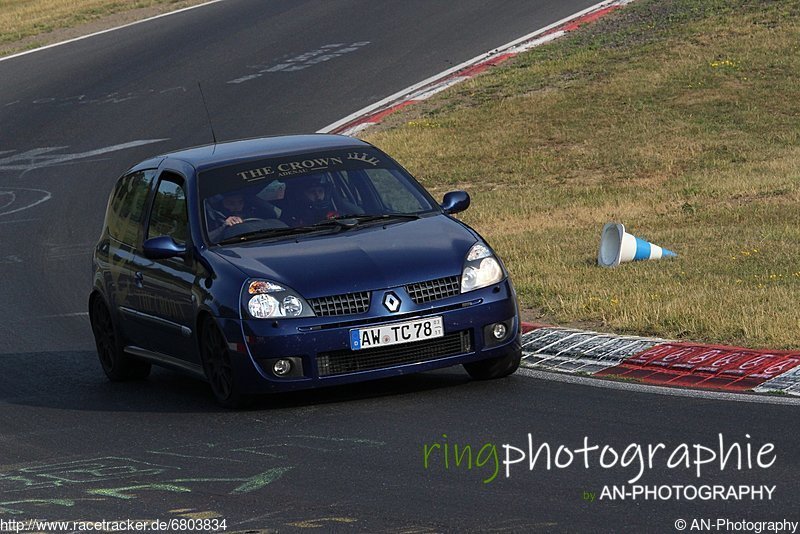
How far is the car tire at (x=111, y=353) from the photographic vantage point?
1107cm

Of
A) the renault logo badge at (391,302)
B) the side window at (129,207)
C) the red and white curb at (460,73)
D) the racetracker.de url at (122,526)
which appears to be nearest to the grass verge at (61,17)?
the red and white curb at (460,73)

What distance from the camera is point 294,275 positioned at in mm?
9258

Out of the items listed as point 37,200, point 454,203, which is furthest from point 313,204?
point 37,200

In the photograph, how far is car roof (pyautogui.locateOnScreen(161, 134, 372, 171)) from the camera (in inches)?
417

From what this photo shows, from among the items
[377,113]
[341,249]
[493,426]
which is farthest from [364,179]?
[377,113]

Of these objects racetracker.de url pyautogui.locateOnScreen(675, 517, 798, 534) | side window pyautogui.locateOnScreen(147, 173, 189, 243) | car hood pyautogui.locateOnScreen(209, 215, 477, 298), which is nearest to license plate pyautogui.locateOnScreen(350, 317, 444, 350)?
car hood pyautogui.locateOnScreen(209, 215, 477, 298)

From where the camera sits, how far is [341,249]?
31.3ft

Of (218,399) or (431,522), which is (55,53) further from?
(431,522)

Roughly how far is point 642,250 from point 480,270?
4.46 metres

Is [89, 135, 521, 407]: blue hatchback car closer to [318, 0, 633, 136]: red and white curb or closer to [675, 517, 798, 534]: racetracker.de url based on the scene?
[675, 517, 798, 534]: racetracker.de url

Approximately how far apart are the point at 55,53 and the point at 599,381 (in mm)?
25865

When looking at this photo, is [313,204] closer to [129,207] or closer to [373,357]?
[373,357]

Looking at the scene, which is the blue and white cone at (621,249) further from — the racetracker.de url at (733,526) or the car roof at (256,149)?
the racetracker.de url at (733,526)

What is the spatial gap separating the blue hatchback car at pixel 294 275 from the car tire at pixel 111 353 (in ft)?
0.05
